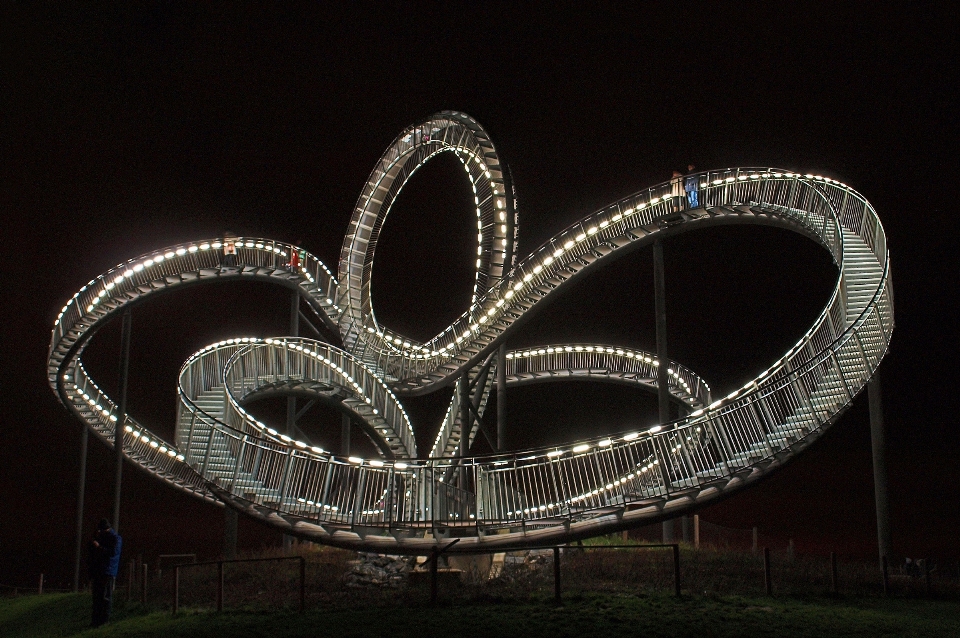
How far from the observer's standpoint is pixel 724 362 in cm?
4644

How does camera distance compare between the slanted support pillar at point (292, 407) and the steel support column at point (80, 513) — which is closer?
the slanted support pillar at point (292, 407)

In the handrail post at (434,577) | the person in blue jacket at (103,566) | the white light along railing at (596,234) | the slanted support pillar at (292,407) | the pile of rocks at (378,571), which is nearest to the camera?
the handrail post at (434,577)

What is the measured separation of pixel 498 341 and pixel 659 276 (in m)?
4.75

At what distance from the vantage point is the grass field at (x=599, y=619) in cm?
1334

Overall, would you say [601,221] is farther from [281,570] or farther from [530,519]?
[281,570]

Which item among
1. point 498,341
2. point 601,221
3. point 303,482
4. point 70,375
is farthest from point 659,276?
point 70,375

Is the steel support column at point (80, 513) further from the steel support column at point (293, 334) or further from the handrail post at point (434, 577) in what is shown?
the handrail post at point (434, 577)

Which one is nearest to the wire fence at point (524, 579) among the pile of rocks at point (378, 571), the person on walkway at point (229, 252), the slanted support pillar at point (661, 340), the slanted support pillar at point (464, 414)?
the pile of rocks at point (378, 571)

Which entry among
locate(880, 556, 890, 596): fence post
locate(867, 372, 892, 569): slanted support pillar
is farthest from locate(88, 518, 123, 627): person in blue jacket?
locate(867, 372, 892, 569): slanted support pillar

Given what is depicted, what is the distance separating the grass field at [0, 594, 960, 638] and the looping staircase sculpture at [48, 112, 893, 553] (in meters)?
2.17

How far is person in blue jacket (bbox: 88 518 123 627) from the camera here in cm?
1664

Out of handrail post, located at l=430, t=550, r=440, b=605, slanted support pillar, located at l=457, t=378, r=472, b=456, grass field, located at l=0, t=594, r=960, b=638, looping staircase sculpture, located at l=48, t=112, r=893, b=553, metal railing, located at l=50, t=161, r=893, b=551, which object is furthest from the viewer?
slanted support pillar, located at l=457, t=378, r=472, b=456

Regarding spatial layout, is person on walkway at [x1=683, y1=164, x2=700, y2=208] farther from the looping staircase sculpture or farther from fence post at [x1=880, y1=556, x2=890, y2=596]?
Result: fence post at [x1=880, y1=556, x2=890, y2=596]

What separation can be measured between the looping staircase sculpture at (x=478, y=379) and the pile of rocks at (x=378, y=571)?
7.21ft
